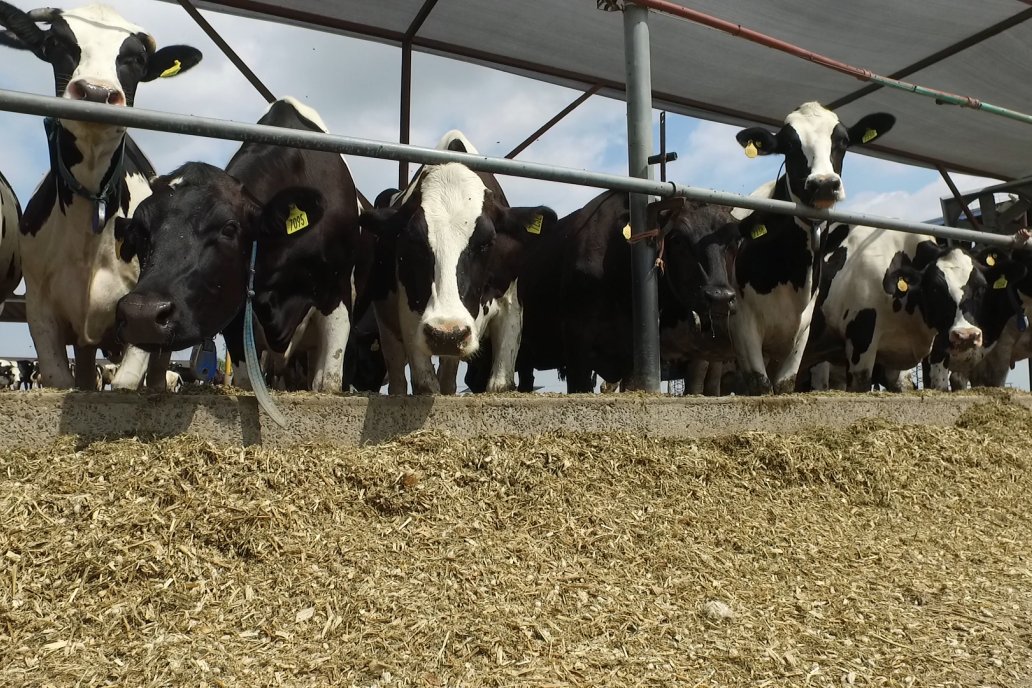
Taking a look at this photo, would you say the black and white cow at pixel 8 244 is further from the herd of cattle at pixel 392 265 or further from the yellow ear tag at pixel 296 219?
the yellow ear tag at pixel 296 219

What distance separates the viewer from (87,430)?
2574 millimetres

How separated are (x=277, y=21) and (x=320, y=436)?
4.66 metres

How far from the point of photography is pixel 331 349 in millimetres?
4184

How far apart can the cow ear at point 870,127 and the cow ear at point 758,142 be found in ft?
1.96

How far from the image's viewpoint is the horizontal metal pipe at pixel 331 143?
252cm

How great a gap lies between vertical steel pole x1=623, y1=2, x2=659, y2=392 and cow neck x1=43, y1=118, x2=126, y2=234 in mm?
2227

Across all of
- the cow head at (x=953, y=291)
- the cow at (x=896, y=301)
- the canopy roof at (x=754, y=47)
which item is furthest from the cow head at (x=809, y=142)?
the cow head at (x=953, y=291)

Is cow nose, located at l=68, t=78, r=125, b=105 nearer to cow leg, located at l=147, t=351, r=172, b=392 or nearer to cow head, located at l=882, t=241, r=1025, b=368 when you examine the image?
cow leg, located at l=147, t=351, r=172, b=392

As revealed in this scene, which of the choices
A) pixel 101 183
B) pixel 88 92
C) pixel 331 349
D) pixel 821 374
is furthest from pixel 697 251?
pixel 821 374

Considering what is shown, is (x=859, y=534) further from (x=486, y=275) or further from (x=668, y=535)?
(x=486, y=275)

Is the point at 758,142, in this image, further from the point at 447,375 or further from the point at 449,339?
the point at 449,339

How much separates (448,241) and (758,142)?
8.77 ft

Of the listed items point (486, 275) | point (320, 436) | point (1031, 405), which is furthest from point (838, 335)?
point (320, 436)

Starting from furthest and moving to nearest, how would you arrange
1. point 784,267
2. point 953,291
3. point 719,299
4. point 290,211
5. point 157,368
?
1. point 953,291
2. point 784,267
3. point 719,299
4. point 157,368
5. point 290,211
